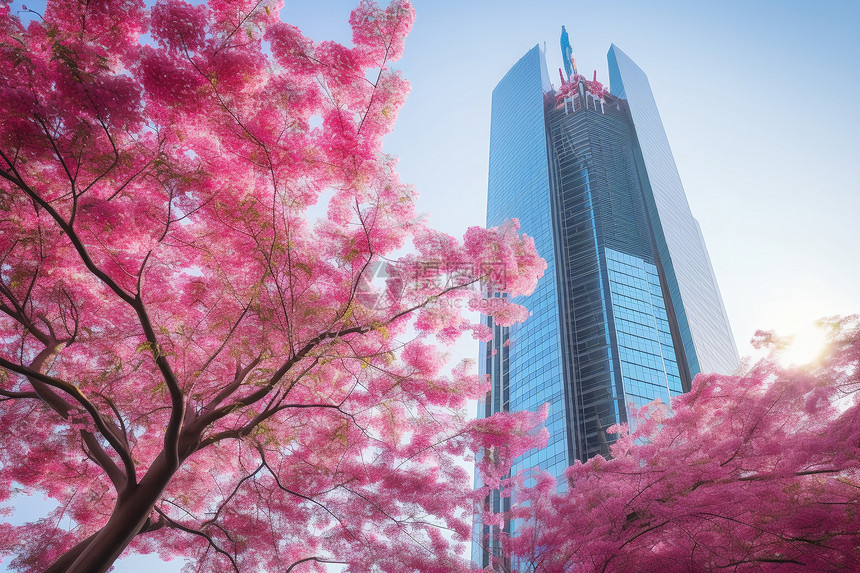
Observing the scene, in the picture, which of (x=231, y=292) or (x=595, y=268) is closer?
(x=231, y=292)

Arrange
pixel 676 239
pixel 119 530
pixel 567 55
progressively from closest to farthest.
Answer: pixel 119 530 → pixel 676 239 → pixel 567 55

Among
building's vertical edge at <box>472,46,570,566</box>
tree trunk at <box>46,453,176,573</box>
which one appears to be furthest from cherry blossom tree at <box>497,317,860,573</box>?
building's vertical edge at <box>472,46,570,566</box>

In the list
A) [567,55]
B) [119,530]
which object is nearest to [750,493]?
[119,530]

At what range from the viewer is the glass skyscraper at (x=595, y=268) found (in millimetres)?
42469

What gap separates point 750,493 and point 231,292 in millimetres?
6606

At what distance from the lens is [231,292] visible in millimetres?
6426

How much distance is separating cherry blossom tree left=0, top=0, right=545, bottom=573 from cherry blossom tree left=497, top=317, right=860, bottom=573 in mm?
1516

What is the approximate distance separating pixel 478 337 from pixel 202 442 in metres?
3.97

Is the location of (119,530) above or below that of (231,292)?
below

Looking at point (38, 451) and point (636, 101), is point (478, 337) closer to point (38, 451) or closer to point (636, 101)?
point (38, 451)

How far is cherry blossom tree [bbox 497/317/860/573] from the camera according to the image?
5.02m

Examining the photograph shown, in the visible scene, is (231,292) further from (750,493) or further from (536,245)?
(536,245)

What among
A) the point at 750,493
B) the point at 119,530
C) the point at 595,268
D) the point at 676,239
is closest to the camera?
the point at 119,530

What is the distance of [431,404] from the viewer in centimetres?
688
